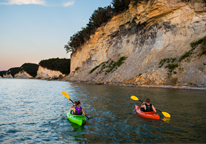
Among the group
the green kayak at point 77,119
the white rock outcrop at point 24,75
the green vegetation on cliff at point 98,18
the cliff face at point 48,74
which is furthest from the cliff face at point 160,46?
the white rock outcrop at point 24,75

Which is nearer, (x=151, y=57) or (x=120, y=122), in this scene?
(x=120, y=122)

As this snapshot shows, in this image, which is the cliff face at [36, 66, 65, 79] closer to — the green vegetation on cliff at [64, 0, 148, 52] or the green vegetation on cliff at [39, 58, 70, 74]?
the green vegetation on cliff at [39, 58, 70, 74]

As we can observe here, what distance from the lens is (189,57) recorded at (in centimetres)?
2589

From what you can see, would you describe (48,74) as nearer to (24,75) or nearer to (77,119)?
(24,75)

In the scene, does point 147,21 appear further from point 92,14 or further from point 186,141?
point 186,141

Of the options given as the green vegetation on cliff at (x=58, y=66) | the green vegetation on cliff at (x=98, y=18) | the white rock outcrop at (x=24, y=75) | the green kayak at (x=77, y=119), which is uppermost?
the green vegetation on cliff at (x=98, y=18)

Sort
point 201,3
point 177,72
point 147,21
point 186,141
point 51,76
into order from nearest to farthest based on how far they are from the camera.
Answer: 1. point 186,141
2. point 177,72
3. point 201,3
4. point 147,21
5. point 51,76

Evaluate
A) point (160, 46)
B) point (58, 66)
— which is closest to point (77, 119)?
point (160, 46)

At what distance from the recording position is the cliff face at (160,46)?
25.5 m

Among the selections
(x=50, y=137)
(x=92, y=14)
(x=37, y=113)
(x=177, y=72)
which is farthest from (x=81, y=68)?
(x=50, y=137)

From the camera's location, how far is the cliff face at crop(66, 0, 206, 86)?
25469 mm

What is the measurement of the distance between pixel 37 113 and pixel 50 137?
4.59m

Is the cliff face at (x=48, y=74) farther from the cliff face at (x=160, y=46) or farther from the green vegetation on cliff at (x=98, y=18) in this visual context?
the cliff face at (x=160, y=46)

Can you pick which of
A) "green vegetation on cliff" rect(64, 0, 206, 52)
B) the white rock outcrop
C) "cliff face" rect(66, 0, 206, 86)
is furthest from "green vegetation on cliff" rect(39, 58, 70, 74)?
"cliff face" rect(66, 0, 206, 86)
